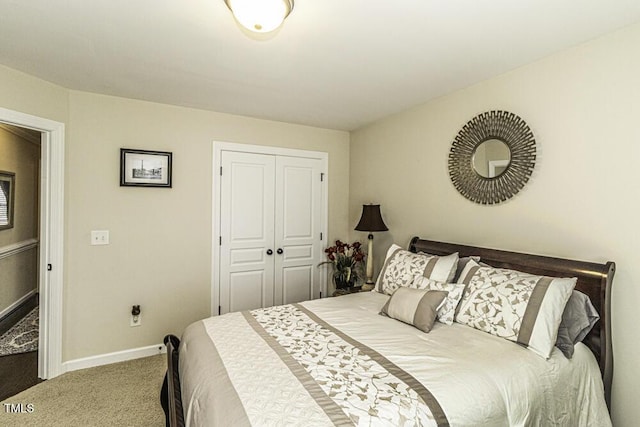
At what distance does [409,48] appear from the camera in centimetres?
192

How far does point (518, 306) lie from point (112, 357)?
3.25 metres

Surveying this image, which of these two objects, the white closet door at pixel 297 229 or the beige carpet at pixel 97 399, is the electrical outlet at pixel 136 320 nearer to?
the beige carpet at pixel 97 399

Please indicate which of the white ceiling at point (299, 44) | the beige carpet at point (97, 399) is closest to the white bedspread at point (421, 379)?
the beige carpet at point (97, 399)

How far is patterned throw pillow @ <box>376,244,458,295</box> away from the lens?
7.09 ft

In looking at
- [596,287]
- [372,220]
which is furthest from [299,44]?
[596,287]

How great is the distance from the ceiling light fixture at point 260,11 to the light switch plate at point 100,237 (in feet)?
7.53

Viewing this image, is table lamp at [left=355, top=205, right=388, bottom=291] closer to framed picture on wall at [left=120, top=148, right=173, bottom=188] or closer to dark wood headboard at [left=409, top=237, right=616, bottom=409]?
dark wood headboard at [left=409, top=237, right=616, bottom=409]

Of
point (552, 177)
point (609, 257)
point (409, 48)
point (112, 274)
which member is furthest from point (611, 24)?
point (112, 274)

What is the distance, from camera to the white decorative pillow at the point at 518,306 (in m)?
1.59

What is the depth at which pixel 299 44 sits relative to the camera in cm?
187

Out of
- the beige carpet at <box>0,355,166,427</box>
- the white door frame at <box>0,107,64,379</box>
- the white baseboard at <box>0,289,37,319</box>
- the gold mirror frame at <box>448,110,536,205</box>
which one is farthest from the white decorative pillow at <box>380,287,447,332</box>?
the white baseboard at <box>0,289,37,319</box>

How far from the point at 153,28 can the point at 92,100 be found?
1.45 meters

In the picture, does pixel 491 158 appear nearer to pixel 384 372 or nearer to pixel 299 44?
pixel 299 44

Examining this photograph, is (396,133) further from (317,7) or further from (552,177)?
(317,7)
